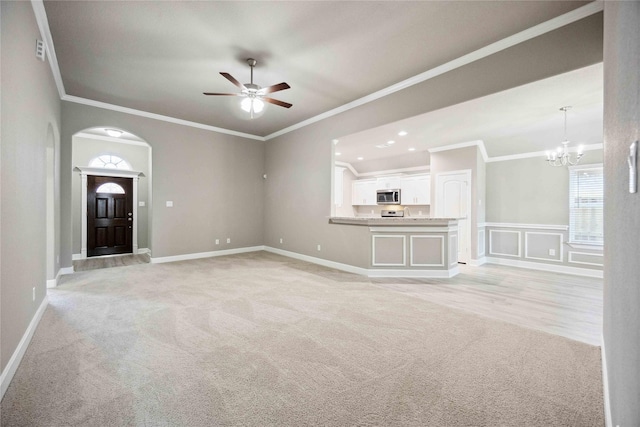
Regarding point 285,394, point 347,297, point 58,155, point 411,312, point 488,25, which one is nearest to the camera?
point 285,394

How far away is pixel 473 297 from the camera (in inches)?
150

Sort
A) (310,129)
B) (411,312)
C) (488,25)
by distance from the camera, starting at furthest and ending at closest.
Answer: (310,129)
(411,312)
(488,25)

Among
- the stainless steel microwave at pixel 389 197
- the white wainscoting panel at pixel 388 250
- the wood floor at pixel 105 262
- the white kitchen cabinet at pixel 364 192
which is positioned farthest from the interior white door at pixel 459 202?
the wood floor at pixel 105 262

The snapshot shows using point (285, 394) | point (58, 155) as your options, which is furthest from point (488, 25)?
point (58, 155)

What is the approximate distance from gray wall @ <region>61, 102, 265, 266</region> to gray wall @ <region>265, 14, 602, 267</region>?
500mm

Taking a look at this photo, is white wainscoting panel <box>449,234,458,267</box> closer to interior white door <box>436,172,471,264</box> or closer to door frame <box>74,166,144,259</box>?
interior white door <box>436,172,471,264</box>

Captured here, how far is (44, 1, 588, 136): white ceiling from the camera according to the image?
2.77 meters

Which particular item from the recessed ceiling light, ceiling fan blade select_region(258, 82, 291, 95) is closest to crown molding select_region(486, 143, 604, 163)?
ceiling fan blade select_region(258, 82, 291, 95)

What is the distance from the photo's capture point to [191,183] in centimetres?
642

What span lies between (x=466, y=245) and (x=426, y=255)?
2.23 metres

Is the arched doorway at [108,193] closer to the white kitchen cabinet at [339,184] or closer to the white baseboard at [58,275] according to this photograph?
the white baseboard at [58,275]

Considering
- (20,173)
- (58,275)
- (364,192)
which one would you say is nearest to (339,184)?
(364,192)

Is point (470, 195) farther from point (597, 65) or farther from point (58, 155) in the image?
point (58, 155)

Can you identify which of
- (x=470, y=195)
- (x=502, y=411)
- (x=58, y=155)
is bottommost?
(x=502, y=411)
